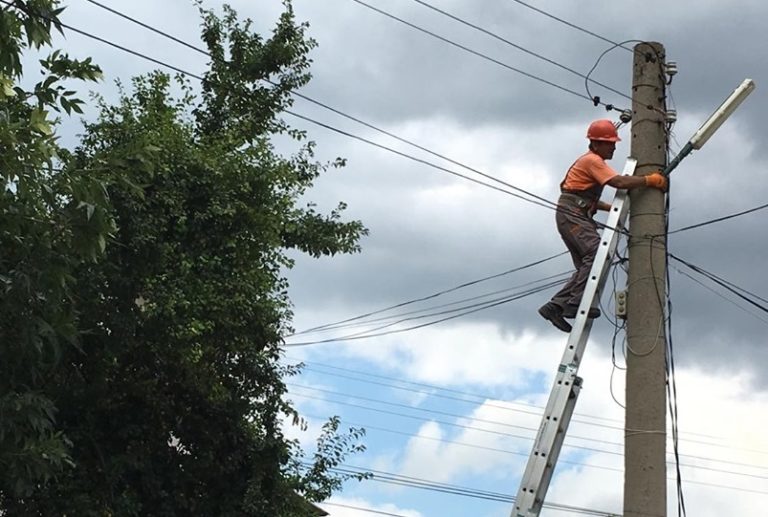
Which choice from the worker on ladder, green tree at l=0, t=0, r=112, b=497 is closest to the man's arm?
the worker on ladder

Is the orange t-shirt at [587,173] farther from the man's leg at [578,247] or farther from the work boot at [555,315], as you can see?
the work boot at [555,315]

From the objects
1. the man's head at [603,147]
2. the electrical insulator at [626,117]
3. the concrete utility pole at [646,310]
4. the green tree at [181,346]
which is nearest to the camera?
the concrete utility pole at [646,310]

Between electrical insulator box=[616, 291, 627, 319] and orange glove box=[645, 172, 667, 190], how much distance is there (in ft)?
2.69

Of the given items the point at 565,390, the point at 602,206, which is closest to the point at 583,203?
Result: the point at 602,206

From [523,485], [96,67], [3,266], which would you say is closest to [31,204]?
[3,266]

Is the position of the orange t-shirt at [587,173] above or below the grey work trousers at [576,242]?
above

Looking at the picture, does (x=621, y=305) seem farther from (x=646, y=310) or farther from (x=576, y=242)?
(x=576, y=242)

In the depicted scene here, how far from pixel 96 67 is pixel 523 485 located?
12.6 feet

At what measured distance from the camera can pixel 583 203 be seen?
27.7 ft

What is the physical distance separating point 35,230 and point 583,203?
3917 mm

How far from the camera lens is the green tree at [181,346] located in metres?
11.8

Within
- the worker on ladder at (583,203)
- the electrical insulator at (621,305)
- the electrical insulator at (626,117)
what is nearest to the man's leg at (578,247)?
the worker on ladder at (583,203)

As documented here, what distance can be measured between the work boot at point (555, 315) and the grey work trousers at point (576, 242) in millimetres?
38

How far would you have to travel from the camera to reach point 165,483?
12.7 m
